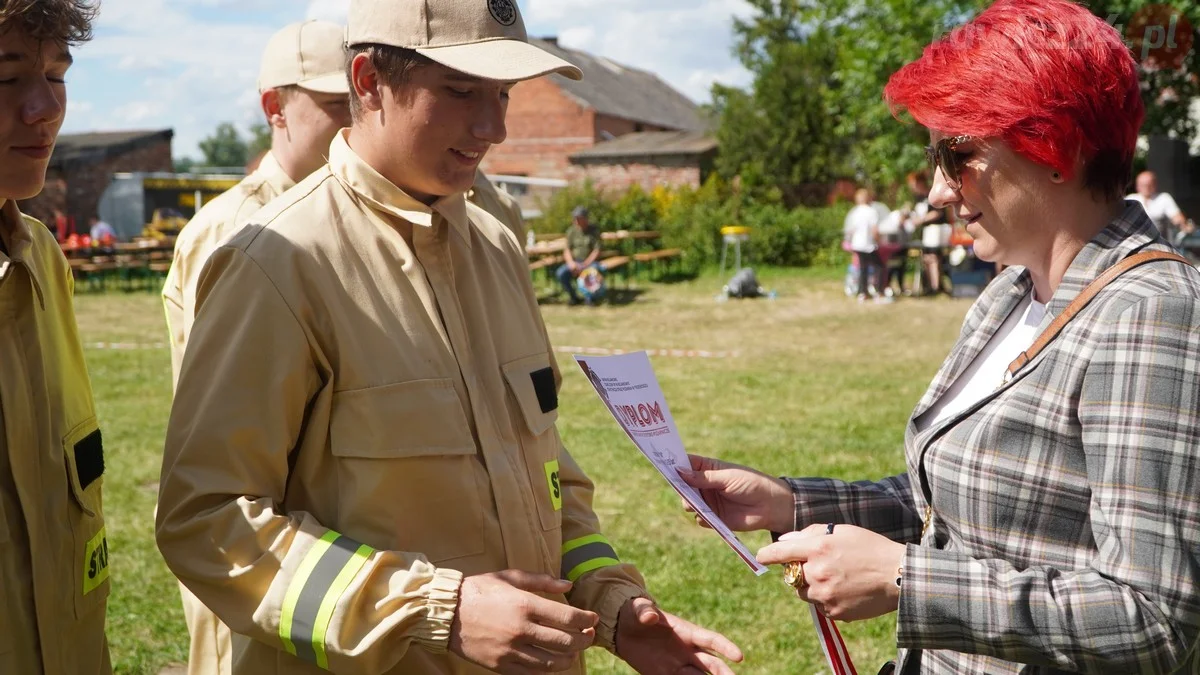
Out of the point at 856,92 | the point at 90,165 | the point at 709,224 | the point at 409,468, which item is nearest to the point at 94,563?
the point at 409,468

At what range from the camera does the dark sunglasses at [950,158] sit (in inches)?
81.8

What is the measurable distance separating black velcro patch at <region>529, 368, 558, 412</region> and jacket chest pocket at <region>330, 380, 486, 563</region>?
0.22 metres

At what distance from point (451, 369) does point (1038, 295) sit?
1186mm

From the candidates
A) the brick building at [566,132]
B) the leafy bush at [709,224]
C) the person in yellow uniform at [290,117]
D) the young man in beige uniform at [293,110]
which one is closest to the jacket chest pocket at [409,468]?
the person in yellow uniform at [290,117]

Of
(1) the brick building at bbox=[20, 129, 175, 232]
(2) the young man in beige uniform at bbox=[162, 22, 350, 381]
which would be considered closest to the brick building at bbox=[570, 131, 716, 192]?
(1) the brick building at bbox=[20, 129, 175, 232]

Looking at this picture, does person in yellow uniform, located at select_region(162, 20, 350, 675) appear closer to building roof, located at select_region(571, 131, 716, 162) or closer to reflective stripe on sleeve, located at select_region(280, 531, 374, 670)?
reflective stripe on sleeve, located at select_region(280, 531, 374, 670)

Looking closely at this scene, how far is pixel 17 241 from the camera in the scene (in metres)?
2.19

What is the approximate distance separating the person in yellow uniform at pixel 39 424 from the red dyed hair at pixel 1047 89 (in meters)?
1.67

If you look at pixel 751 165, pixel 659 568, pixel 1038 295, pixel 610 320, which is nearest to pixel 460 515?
pixel 1038 295

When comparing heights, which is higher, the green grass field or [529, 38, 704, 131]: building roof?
[529, 38, 704, 131]: building roof

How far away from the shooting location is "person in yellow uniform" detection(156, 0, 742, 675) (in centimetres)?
183

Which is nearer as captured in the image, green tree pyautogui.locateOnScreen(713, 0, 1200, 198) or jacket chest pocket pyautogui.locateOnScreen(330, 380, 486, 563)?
jacket chest pocket pyautogui.locateOnScreen(330, 380, 486, 563)

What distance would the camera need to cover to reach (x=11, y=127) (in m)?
2.00

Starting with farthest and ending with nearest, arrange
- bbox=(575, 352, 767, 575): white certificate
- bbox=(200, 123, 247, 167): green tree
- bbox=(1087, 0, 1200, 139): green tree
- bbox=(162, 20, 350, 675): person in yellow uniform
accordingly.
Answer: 1. bbox=(200, 123, 247, 167): green tree
2. bbox=(1087, 0, 1200, 139): green tree
3. bbox=(162, 20, 350, 675): person in yellow uniform
4. bbox=(575, 352, 767, 575): white certificate
